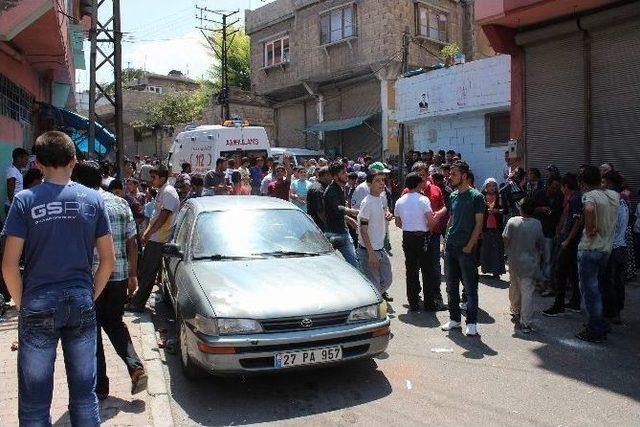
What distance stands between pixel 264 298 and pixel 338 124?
20534mm

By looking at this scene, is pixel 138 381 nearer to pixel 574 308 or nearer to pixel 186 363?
pixel 186 363

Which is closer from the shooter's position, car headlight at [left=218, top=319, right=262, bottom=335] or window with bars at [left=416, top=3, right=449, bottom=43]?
car headlight at [left=218, top=319, right=262, bottom=335]

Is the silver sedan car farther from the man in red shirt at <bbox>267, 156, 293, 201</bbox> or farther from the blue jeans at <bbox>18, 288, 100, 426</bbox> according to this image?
the man in red shirt at <bbox>267, 156, 293, 201</bbox>

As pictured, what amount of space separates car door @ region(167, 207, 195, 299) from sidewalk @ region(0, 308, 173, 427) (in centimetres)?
66

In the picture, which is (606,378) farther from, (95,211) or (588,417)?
(95,211)

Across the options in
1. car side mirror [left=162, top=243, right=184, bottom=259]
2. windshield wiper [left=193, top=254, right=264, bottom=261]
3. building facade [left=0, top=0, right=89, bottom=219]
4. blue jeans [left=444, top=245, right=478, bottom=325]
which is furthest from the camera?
building facade [left=0, top=0, right=89, bottom=219]

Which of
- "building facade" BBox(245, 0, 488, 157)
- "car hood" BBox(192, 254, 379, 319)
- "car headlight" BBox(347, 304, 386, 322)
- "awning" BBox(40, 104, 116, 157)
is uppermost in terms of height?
"building facade" BBox(245, 0, 488, 157)

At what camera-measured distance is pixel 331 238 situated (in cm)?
618

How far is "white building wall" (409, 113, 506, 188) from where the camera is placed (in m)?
16.9

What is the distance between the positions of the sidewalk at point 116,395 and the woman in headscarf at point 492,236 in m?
5.46

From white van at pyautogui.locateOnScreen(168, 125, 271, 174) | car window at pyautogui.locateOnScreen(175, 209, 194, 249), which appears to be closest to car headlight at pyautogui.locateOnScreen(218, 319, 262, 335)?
car window at pyautogui.locateOnScreen(175, 209, 194, 249)

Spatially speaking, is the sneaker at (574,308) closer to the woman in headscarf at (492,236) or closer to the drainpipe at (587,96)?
the woman in headscarf at (492,236)

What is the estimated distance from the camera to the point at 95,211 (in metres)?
3.23

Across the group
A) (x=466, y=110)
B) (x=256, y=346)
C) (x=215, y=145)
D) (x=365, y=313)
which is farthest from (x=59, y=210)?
(x=466, y=110)
